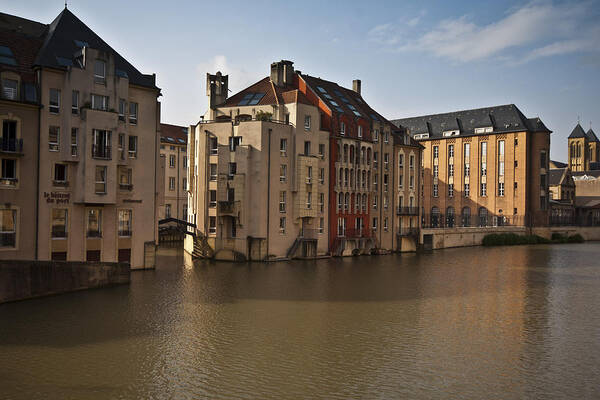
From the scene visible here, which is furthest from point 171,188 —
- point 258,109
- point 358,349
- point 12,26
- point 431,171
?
point 358,349

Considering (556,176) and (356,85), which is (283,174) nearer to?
(356,85)

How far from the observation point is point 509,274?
4719 cm

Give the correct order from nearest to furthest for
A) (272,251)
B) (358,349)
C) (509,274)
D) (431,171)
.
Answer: (358,349) → (509,274) → (272,251) → (431,171)

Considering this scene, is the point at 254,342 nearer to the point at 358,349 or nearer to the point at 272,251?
the point at 358,349

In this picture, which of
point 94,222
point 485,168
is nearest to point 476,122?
point 485,168

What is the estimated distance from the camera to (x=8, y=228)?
3444 cm

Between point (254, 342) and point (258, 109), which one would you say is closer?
point (254, 342)

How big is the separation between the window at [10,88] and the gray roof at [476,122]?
8143 cm

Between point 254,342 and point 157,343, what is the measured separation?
4091 millimetres

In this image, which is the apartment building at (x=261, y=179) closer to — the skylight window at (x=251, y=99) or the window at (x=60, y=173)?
the skylight window at (x=251, y=99)

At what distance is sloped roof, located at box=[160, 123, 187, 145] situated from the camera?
84.6 meters

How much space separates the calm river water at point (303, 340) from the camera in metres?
18.0

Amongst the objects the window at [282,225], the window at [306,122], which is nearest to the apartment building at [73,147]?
the window at [282,225]

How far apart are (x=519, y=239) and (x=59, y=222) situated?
72513 millimetres
